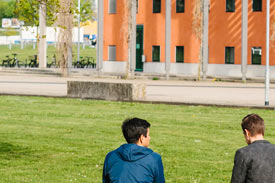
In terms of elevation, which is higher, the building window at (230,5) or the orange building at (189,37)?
the building window at (230,5)

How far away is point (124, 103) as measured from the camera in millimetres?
27453

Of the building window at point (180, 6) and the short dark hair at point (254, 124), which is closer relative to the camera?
the short dark hair at point (254, 124)

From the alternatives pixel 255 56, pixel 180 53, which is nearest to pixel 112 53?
pixel 180 53

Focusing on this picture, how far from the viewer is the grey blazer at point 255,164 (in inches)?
235

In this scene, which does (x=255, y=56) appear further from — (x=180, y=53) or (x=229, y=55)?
(x=180, y=53)

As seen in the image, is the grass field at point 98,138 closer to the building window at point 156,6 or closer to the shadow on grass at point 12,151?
the shadow on grass at point 12,151

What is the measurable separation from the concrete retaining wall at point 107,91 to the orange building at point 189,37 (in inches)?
792

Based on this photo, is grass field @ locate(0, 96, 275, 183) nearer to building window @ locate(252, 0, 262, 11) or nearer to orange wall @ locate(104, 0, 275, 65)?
orange wall @ locate(104, 0, 275, 65)

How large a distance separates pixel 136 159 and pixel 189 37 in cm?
5015

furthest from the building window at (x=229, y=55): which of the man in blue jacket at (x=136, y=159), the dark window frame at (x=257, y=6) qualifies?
the man in blue jacket at (x=136, y=159)

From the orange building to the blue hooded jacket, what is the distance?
42.8 metres

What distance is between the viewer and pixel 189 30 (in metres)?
55.5

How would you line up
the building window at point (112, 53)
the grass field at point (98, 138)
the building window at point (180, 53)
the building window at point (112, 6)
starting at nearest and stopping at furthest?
the grass field at point (98, 138) < the building window at point (180, 53) < the building window at point (112, 6) < the building window at point (112, 53)

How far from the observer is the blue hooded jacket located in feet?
19.5
